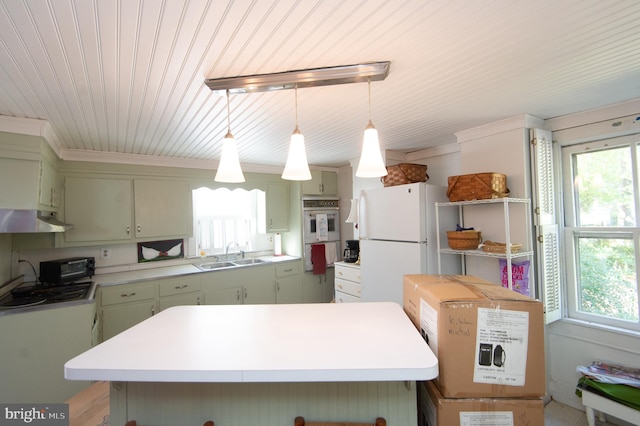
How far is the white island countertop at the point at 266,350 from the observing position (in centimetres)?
82

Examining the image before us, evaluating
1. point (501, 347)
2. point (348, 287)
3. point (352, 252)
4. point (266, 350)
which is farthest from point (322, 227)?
point (501, 347)

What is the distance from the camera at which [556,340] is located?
2.24 m

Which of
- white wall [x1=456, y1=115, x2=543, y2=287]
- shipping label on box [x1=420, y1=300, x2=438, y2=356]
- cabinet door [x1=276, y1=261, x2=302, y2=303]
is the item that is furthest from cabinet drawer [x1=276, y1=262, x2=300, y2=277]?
shipping label on box [x1=420, y1=300, x2=438, y2=356]

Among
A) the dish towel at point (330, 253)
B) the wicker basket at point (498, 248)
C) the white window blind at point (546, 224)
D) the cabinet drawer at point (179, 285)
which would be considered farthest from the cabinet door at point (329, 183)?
the white window blind at point (546, 224)

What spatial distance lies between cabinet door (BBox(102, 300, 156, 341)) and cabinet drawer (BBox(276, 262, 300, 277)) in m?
1.51

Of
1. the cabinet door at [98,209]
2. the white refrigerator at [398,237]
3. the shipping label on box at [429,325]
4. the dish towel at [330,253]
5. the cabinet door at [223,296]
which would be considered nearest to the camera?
the shipping label on box at [429,325]

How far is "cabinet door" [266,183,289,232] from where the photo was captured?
404 centimetres

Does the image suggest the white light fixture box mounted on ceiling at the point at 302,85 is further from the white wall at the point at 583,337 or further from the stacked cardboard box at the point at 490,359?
the white wall at the point at 583,337

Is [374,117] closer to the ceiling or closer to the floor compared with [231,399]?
closer to the ceiling

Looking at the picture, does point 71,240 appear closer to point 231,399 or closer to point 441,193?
point 231,399

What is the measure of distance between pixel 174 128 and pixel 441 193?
7.98ft

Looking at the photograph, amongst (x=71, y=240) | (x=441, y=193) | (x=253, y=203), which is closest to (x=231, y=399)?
(x=441, y=193)

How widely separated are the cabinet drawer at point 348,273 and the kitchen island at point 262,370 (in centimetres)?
194

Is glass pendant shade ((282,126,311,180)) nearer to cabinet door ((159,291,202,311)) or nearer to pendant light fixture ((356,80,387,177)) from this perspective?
pendant light fixture ((356,80,387,177))
